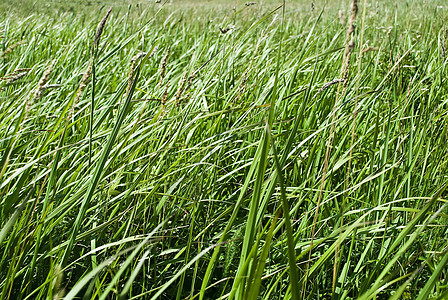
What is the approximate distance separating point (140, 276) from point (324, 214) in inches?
24.4

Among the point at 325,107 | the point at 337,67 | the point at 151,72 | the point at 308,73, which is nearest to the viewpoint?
the point at 325,107

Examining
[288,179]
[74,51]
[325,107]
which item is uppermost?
[74,51]

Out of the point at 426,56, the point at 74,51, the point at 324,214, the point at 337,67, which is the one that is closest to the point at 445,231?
the point at 324,214

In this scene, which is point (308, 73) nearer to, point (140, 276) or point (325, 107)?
point (325, 107)

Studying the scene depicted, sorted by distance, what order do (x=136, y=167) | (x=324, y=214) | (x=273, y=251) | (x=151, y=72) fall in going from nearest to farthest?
(x=273, y=251) → (x=324, y=214) → (x=136, y=167) → (x=151, y=72)

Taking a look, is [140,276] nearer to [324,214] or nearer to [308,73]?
[324,214]

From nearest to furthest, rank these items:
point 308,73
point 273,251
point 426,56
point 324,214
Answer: point 273,251 < point 324,214 < point 308,73 < point 426,56

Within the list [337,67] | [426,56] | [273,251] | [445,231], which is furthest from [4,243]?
[426,56]

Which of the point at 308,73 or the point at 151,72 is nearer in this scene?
the point at 308,73

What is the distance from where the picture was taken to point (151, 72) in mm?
2758

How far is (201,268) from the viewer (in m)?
1.09

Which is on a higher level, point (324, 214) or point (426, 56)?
point (426, 56)

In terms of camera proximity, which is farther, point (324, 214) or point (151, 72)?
point (151, 72)

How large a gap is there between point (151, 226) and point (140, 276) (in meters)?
0.15
